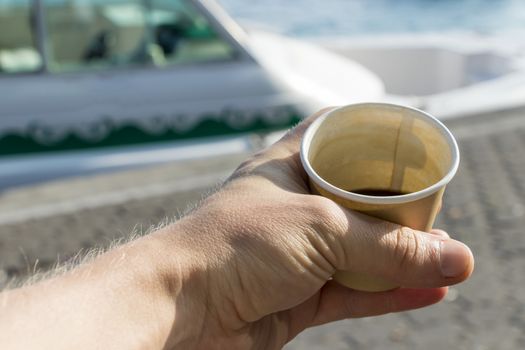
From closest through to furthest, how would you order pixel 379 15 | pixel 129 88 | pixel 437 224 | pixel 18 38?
pixel 437 224
pixel 129 88
pixel 18 38
pixel 379 15

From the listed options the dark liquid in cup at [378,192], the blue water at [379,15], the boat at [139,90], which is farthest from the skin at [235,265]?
the blue water at [379,15]

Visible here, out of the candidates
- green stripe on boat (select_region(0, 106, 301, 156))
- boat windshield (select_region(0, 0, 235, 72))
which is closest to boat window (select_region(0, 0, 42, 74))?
boat windshield (select_region(0, 0, 235, 72))

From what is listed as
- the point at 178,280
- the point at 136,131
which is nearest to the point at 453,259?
Result: the point at 178,280

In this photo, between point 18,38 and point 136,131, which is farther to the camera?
point 18,38

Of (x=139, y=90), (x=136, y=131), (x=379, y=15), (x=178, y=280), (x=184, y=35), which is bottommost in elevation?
(x=379, y=15)

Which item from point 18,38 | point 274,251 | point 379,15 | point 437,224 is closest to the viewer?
point 274,251

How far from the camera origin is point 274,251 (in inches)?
69.4

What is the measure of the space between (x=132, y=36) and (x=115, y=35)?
5.3 inches

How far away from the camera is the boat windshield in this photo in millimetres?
5742

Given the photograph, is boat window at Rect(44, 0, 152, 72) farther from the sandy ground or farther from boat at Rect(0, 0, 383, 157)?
the sandy ground

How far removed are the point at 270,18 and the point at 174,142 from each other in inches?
537

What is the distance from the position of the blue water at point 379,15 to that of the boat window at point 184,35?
1200 centimetres

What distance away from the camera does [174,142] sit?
5750mm

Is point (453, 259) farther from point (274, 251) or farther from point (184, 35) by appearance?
point (184, 35)
